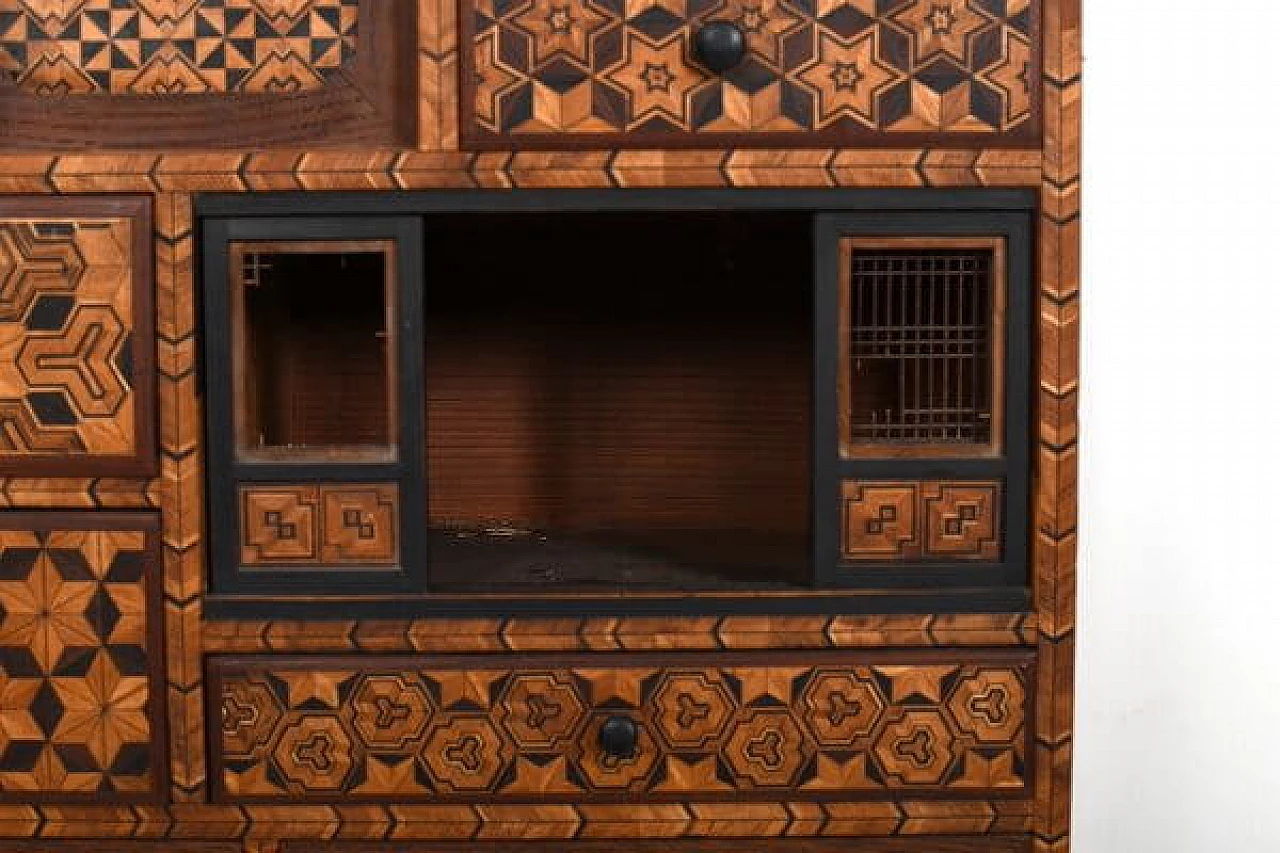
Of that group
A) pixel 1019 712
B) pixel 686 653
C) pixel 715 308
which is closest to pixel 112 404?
pixel 686 653

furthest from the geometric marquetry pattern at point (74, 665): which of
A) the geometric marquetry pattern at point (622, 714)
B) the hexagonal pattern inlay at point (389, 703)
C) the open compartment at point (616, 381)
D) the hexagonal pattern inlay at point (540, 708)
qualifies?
the open compartment at point (616, 381)

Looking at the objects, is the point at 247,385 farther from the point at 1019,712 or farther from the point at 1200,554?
the point at 1200,554

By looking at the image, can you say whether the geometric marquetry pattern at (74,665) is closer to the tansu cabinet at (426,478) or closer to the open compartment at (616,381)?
the tansu cabinet at (426,478)

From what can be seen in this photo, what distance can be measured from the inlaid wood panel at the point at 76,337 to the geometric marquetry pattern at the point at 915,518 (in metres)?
0.75

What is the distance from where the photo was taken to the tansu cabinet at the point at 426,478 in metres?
1.42

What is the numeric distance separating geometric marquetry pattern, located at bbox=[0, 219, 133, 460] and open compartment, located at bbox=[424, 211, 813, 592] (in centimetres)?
58

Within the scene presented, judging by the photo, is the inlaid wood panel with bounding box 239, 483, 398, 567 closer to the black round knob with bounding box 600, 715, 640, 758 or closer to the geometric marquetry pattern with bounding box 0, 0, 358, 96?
the black round knob with bounding box 600, 715, 640, 758

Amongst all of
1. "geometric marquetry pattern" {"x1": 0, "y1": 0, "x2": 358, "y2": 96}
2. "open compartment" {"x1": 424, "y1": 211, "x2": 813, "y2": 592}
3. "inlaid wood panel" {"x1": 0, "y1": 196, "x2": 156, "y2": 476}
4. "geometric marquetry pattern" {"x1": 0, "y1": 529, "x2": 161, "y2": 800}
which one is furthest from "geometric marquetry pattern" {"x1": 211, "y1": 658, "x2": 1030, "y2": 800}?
"geometric marquetry pattern" {"x1": 0, "y1": 0, "x2": 358, "y2": 96}

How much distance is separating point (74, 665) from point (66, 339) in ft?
1.14

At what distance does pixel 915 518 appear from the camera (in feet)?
4.81

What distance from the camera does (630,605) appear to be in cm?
146

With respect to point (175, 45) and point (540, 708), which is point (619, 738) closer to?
point (540, 708)

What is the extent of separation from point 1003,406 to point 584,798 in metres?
0.62

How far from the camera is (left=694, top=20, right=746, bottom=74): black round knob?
1.39m
